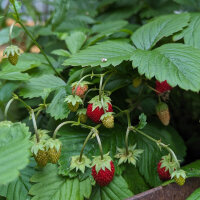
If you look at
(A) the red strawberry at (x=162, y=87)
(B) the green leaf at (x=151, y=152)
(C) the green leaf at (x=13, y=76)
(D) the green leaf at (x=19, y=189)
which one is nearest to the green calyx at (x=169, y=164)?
(B) the green leaf at (x=151, y=152)

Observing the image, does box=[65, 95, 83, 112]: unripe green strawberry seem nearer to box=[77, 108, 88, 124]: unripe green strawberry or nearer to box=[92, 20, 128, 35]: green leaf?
box=[77, 108, 88, 124]: unripe green strawberry

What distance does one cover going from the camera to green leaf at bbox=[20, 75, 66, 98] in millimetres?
1099

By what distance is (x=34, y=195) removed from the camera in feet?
2.91

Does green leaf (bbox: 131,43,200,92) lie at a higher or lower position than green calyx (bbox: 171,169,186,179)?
higher

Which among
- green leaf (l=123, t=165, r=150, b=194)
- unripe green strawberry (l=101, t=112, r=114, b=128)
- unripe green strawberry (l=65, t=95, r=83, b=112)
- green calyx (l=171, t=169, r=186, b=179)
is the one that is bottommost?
green leaf (l=123, t=165, r=150, b=194)

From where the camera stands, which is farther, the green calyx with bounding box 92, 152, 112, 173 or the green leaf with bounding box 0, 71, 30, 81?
the green leaf with bounding box 0, 71, 30, 81

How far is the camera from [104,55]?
3.40 ft

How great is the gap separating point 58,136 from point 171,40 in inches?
21.5

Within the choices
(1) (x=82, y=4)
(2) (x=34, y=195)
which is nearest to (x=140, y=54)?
(2) (x=34, y=195)

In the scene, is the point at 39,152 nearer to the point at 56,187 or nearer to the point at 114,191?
the point at 56,187

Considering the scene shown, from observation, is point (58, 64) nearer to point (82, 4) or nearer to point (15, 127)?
point (15, 127)

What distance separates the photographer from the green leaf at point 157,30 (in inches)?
45.3

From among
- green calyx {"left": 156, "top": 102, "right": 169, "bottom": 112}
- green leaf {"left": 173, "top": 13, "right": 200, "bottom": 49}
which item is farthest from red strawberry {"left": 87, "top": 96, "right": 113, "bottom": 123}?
green leaf {"left": 173, "top": 13, "right": 200, "bottom": 49}

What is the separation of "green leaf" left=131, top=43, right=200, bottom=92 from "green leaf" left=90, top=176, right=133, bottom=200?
300 mm
